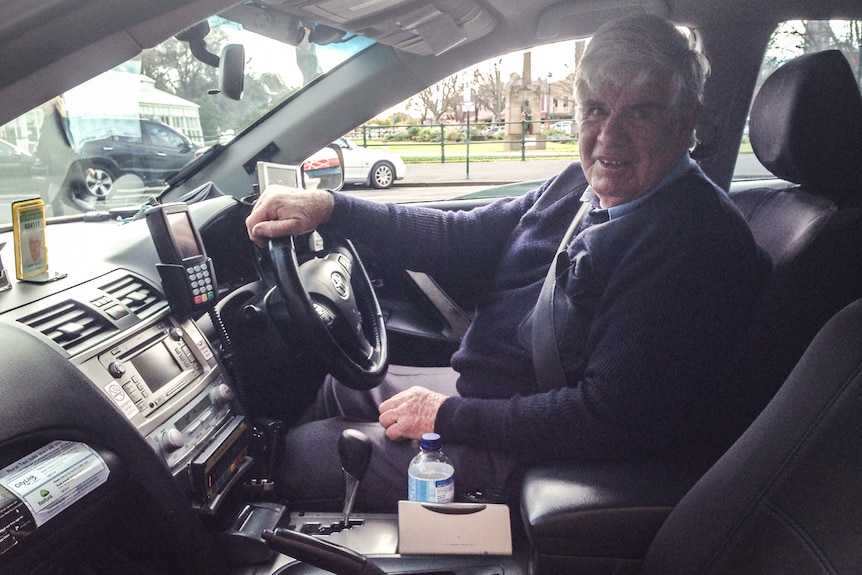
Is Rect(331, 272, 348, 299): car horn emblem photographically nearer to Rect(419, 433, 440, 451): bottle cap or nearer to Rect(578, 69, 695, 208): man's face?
Rect(419, 433, 440, 451): bottle cap

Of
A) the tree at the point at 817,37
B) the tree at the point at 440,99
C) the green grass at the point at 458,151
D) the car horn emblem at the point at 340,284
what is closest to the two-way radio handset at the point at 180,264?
the car horn emblem at the point at 340,284

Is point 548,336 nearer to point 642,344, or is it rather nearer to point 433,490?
point 642,344

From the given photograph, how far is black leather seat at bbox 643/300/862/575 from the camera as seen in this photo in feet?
3.11

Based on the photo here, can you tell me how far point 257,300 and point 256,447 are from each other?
0.35 m

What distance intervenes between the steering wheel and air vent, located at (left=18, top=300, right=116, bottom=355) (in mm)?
378

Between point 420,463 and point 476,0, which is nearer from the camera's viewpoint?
point 420,463

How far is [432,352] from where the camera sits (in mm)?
2486

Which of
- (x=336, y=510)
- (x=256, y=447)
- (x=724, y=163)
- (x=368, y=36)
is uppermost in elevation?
(x=368, y=36)

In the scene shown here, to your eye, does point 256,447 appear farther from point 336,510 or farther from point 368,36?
point 368,36

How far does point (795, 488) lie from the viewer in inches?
39.9

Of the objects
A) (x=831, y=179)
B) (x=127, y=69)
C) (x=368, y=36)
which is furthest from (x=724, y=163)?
(x=127, y=69)

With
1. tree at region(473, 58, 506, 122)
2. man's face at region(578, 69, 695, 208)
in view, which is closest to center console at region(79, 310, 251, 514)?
man's face at region(578, 69, 695, 208)

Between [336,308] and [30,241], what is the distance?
0.65m

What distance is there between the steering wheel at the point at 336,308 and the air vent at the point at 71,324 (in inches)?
14.9
